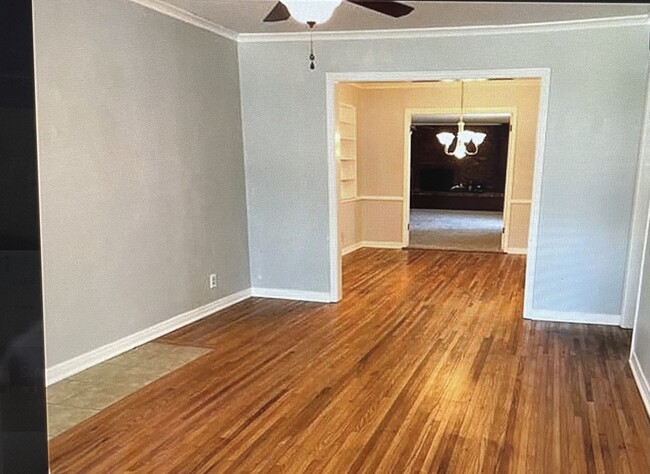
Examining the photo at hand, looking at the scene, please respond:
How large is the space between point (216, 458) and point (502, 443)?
1391 millimetres

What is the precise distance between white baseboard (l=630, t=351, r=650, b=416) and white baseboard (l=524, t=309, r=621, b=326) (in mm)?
966

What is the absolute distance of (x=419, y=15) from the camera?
4.25 m

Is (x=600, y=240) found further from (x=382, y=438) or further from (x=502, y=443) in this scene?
(x=382, y=438)

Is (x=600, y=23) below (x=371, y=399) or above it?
above

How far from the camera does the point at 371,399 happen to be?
10.6ft

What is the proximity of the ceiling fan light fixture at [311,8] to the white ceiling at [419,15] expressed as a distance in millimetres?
1378

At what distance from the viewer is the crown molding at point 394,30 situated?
4246 millimetres

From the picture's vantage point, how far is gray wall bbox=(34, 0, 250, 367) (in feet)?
10.9

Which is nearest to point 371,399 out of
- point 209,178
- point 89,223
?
point 89,223

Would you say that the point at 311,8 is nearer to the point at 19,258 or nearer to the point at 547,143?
the point at 19,258

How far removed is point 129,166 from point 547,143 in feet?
11.1

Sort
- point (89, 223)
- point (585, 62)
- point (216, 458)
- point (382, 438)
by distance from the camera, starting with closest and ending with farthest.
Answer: point (216, 458), point (382, 438), point (89, 223), point (585, 62)

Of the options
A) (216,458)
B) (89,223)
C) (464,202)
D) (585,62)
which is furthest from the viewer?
(464,202)

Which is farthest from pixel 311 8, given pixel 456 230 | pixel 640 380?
pixel 456 230
